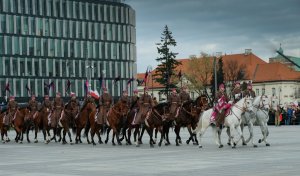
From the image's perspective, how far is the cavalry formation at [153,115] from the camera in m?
27.9

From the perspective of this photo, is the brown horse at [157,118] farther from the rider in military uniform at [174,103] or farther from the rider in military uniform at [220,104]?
the rider in military uniform at [220,104]

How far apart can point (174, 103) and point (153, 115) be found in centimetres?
110

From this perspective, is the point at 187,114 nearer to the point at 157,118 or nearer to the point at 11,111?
the point at 157,118

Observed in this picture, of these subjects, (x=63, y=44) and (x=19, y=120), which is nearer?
(x=19, y=120)

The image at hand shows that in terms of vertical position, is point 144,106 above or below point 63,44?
below

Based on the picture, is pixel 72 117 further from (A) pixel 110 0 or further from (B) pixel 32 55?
(A) pixel 110 0

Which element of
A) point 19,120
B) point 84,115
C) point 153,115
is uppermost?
point 153,115

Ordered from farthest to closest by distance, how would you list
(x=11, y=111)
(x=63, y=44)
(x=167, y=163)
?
(x=63, y=44) < (x=11, y=111) < (x=167, y=163)

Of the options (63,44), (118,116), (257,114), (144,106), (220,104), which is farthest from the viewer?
(63,44)

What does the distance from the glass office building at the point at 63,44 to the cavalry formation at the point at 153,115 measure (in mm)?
62707

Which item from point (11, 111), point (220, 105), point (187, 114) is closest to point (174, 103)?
point (187, 114)

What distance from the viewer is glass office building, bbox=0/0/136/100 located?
105312 mm

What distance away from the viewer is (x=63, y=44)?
366 ft

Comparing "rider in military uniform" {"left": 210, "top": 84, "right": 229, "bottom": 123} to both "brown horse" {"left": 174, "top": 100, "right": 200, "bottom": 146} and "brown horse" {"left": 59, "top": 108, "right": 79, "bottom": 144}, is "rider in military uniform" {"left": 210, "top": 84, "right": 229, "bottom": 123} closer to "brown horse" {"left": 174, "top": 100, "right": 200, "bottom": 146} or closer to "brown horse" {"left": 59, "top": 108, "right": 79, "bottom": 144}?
"brown horse" {"left": 174, "top": 100, "right": 200, "bottom": 146}
